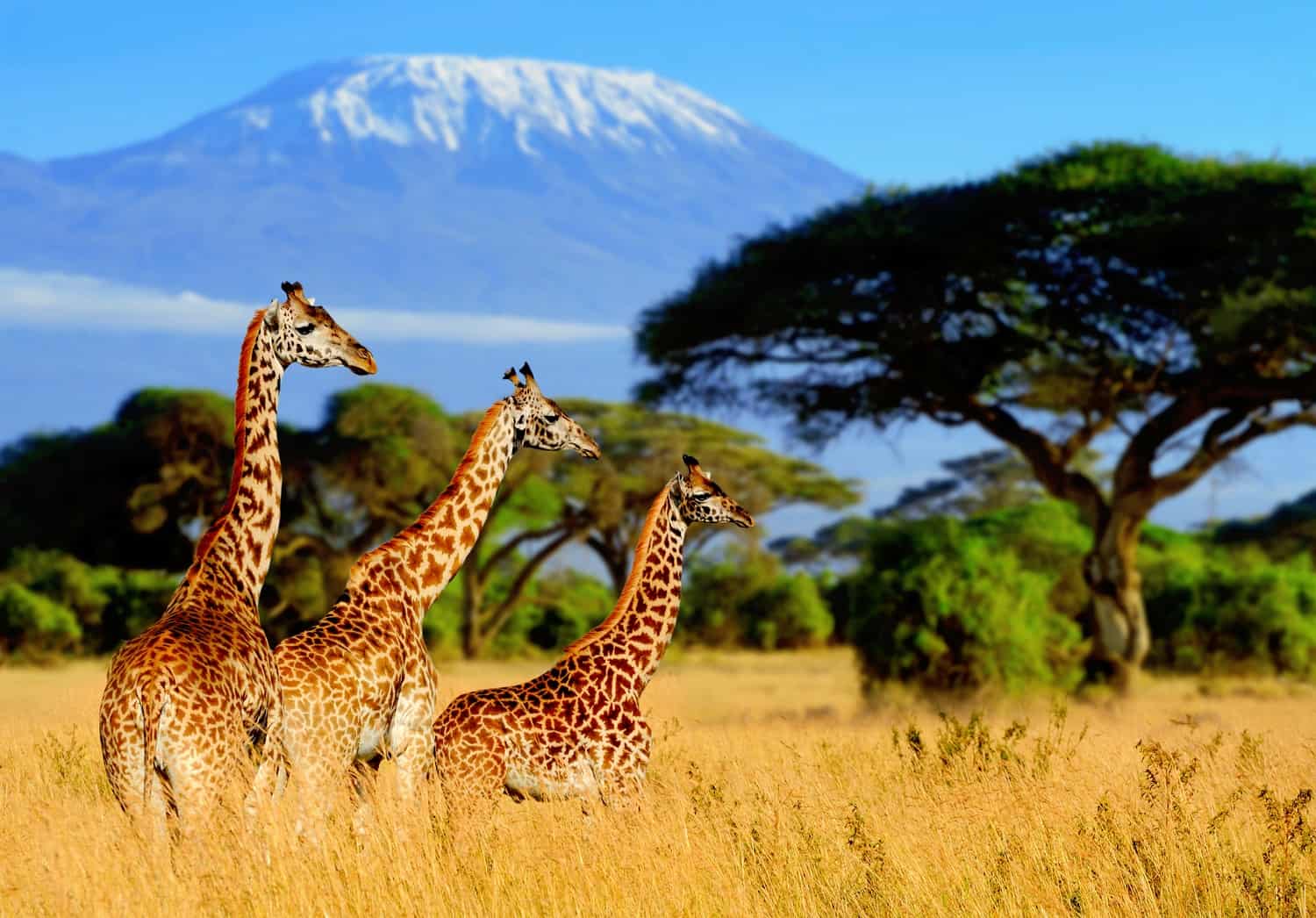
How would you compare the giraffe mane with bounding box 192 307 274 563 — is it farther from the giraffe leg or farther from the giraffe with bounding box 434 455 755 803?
the giraffe leg

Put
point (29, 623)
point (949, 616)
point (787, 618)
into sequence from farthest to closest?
point (787, 618)
point (29, 623)
point (949, 616)

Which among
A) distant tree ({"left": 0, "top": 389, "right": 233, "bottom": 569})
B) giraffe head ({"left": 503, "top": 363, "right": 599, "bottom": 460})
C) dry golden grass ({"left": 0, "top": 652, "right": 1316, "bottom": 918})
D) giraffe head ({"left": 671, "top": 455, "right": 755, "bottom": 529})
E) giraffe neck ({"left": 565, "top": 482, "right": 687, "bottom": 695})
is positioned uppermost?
distant tree ({"left": 0, "top": 389, "right": 233, "bottom": 569})

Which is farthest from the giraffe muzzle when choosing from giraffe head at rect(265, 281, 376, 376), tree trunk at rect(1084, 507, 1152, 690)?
tree trunk at rect(1084, 507, 1152, 690)

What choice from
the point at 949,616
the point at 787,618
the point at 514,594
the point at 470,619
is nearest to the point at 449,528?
the point at 949,616

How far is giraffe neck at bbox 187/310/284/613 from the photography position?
7211 mm

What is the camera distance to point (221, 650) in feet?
21.3

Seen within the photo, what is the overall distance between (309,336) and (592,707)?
2.17m

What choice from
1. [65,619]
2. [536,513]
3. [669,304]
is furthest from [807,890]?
[536,513]

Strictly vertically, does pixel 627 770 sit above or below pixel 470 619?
below

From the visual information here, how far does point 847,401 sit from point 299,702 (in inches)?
755

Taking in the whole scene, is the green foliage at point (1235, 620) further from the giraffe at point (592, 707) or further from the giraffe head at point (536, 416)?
the giraffe head at point (536, 416)

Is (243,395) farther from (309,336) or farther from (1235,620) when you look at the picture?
(1235,620)

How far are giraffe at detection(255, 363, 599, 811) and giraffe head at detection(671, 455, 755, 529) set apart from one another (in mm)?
470

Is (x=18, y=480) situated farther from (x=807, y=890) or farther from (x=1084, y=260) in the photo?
(x=807, y=890)
